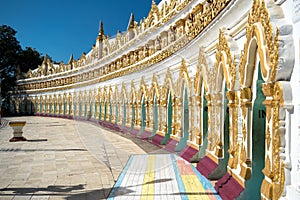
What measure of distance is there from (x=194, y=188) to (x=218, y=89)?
185cm

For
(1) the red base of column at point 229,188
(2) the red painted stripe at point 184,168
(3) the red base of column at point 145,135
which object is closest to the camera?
(1) the red base of column at point 229,188

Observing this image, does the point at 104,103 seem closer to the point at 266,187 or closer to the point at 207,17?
the point at 207,17

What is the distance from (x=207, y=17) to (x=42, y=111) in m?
34.5

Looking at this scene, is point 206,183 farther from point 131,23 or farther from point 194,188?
point 131,23

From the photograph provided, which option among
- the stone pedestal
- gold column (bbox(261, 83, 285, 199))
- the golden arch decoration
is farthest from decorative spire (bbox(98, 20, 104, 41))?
gold column (bbox(261, 83, 285, 199))

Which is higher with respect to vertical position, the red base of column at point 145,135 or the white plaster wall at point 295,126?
the white plaster wall at point 295,126

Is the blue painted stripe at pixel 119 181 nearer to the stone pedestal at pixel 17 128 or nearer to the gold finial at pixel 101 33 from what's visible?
the stone pedestal at pixel 17 128

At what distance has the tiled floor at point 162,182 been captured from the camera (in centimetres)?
575

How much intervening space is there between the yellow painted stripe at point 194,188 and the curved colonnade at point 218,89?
0.26 meters

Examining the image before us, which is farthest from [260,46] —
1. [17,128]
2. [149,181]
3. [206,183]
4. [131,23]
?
[131,23]

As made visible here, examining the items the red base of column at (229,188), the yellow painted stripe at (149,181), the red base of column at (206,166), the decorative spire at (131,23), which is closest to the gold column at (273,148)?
the red base of column at (229,188)

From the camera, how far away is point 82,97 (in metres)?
27.6

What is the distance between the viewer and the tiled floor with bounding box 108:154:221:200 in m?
5.75

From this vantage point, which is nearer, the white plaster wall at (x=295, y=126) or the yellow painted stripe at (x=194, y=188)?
the white plaster wall at (x=295, y=126)
